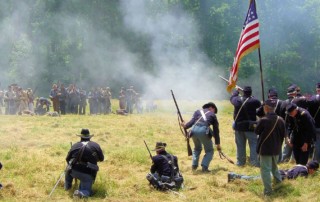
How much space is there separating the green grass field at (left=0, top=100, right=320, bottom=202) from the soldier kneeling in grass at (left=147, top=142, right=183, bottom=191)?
209 millimetres

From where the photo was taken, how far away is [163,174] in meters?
9.49

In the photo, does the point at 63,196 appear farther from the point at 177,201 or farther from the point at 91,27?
the point at 91,27

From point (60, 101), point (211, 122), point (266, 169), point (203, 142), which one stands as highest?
point (60, 101)

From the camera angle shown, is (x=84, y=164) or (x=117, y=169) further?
(x=117, y=169)

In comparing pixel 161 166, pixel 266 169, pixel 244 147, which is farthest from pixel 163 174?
pixel 244 147

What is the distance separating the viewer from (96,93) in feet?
92.1

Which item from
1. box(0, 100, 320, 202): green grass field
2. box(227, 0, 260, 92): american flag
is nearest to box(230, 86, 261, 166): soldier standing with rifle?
box(0, 100, 320, 202): green grass field

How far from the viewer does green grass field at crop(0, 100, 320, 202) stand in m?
9.04

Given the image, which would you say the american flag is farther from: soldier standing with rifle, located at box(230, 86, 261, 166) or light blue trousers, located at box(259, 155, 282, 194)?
light blue trousers, located at box(259, 155, 282, 194)

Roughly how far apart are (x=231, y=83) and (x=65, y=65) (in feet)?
122

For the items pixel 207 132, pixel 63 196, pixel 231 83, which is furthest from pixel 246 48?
pixel 63 196

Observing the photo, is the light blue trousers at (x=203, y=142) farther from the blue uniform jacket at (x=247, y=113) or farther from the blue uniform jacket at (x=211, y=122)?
the blue uniform jacket at (x=247, y=113)

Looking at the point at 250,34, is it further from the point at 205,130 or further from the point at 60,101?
the point at 60,101

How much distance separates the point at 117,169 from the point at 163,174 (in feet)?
7.43
